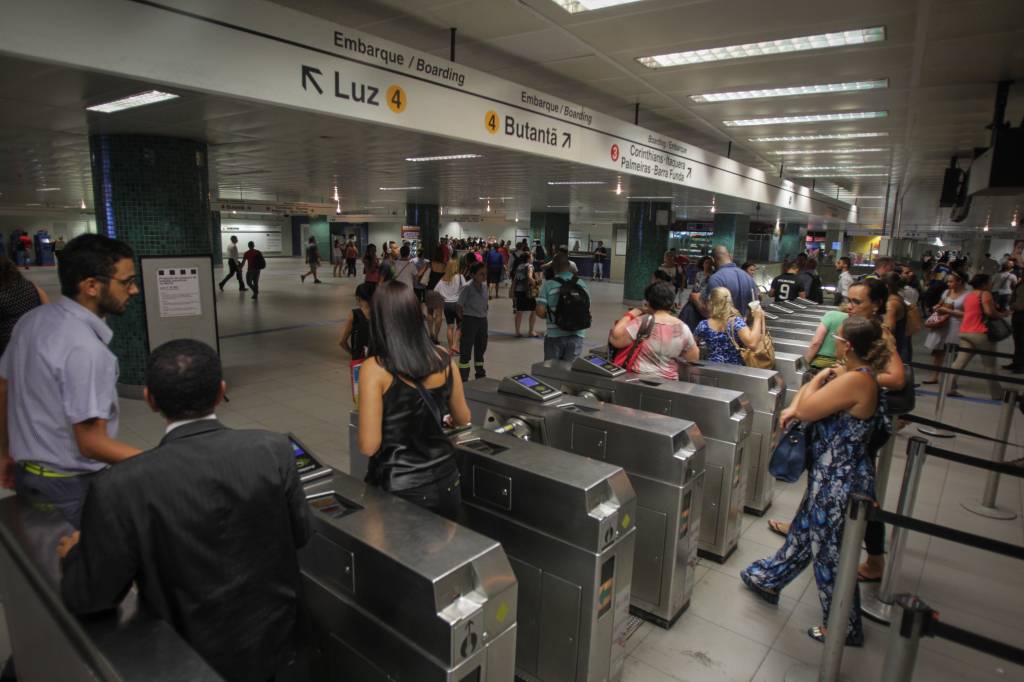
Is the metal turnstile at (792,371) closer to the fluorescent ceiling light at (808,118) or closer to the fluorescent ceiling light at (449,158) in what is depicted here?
the fluorescent ceiling light at (808,118)

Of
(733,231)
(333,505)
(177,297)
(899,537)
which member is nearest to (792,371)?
(899,537)

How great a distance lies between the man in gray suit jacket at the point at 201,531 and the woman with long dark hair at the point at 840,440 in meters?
2.18

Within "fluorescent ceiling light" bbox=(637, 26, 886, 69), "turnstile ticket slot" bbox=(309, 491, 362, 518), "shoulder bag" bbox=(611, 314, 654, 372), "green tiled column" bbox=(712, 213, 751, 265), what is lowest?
"turnstile ticket slot" bbox=(309, 491, 362, 518)

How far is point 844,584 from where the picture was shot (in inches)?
83.8

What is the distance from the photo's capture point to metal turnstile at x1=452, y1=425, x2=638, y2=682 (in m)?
2.08

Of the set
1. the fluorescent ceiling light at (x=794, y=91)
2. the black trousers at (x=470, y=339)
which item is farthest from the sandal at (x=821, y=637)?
the fluorescent ceiling light at (x=794, y=91)

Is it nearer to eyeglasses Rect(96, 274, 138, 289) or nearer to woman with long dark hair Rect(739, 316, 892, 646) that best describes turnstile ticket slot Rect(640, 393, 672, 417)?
woman with long dark hair Rect(739, 316, 892, 646)

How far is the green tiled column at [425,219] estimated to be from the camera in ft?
52.5

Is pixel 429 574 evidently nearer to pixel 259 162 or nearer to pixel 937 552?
pixel 937 552

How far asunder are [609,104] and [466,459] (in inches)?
202

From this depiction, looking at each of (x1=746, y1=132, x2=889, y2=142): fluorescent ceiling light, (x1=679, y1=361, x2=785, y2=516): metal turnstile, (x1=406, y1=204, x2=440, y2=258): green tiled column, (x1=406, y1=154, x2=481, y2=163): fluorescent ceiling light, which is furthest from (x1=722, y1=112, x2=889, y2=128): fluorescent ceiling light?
(x1=406, y1=204, x2=440, y2=258): green tiled column

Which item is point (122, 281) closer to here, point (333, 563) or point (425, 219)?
point (333, 563)

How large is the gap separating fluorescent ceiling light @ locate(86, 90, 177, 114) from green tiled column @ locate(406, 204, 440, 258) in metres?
11.6

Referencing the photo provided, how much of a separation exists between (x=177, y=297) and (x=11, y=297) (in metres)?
2.08
